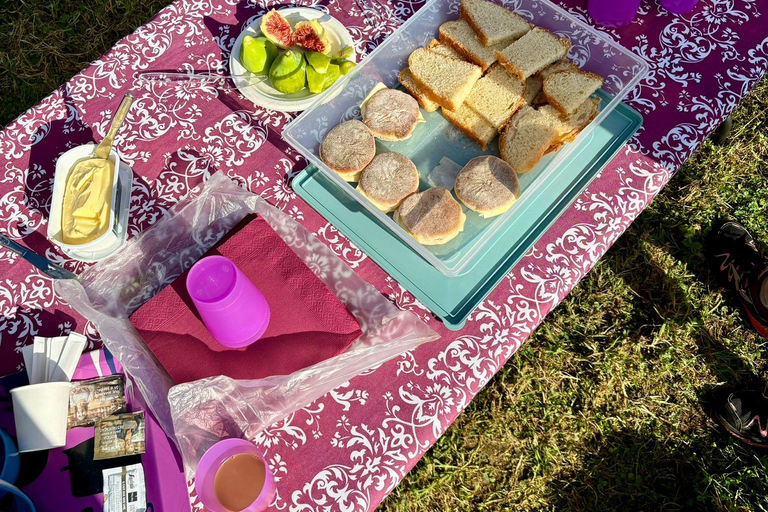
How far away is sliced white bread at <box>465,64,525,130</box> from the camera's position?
1.74m

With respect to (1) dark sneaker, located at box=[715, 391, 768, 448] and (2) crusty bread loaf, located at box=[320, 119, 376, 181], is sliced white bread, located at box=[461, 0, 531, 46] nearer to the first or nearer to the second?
(2) crusty bread loaf, located at box=[320, 119, 376, 181]

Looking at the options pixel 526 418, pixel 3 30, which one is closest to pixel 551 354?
pixel 526 418

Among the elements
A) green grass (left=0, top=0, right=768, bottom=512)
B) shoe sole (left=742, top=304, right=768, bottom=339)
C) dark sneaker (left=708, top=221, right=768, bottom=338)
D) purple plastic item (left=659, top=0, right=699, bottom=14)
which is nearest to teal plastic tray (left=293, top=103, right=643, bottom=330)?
purple plastic item (left=659, top=0, right=699, bottom=14)

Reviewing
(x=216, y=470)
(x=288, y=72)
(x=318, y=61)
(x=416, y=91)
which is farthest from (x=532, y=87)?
(x=216, y=470)

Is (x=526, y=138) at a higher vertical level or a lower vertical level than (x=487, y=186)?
higher

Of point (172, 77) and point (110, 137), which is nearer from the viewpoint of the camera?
point (110, 137)

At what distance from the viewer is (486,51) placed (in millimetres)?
1823

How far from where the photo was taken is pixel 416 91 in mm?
1804

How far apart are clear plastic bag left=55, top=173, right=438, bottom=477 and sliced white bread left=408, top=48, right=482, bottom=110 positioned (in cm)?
67

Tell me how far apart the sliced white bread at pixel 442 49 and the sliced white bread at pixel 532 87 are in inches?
10.2

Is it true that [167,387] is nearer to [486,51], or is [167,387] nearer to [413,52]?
[413,52]

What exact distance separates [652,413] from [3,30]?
15.2 feet

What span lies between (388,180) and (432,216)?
0.19m

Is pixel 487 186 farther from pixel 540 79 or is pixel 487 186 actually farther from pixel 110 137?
pixel 110 137
